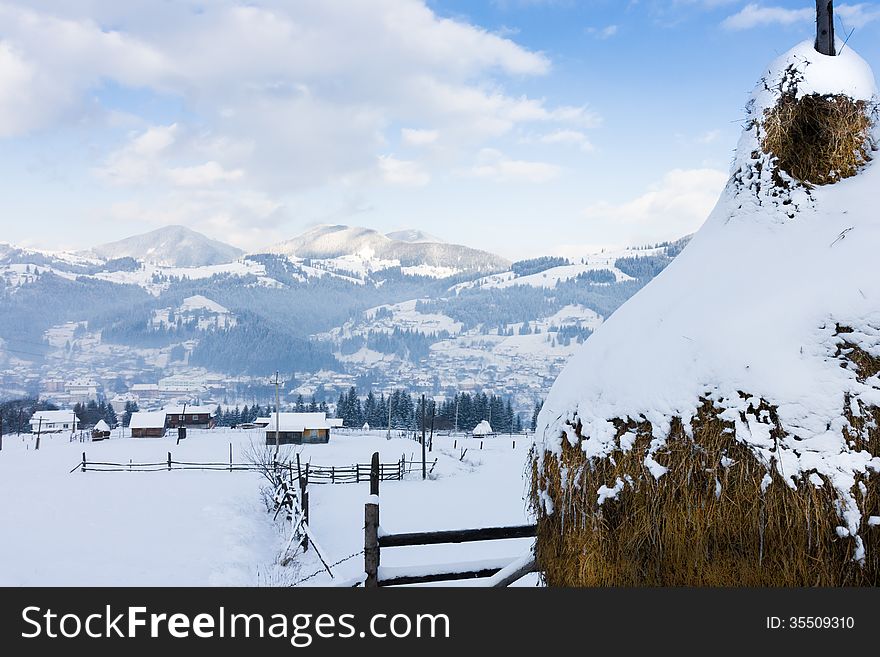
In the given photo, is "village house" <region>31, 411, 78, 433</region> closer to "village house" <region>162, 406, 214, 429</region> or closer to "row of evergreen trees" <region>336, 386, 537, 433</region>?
"village house" <region>162, 406, 214, 429</region>

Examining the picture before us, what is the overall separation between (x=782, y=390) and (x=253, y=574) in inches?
622

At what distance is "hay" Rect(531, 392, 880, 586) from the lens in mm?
3289

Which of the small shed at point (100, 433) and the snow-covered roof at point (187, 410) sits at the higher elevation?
the snow-covered roof at point (187, 410)

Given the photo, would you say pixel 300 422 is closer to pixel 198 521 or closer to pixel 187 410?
pixel 187 410

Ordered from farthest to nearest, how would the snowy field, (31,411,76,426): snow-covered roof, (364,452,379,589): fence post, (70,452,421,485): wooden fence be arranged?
(31,411,76,426): snow-covered roof, (70,452,421,485): wooden fence, the snowy field, (364,452,379,589): fence post

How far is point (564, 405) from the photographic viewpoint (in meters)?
4.47

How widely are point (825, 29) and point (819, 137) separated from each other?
94cm

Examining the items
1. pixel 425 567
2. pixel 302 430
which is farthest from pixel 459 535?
pixel 302 430

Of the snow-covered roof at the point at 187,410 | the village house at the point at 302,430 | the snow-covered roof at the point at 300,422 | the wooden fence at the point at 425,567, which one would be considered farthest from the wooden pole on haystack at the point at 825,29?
the snow-covered roof at the point at 187,410

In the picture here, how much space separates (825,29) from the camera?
15.1ft

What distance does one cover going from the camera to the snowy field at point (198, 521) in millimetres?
15500

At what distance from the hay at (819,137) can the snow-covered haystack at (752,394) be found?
1 cm

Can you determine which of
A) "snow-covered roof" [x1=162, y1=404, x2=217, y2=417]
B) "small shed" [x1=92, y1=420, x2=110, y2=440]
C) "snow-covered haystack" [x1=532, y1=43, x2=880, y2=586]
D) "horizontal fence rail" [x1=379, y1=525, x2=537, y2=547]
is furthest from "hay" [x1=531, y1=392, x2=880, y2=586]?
"snow-covered roof" [x1=162, y1=404, x2=217, y2=417]

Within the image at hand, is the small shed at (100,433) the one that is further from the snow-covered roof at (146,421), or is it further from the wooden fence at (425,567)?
the wooden fence at (425,567)
